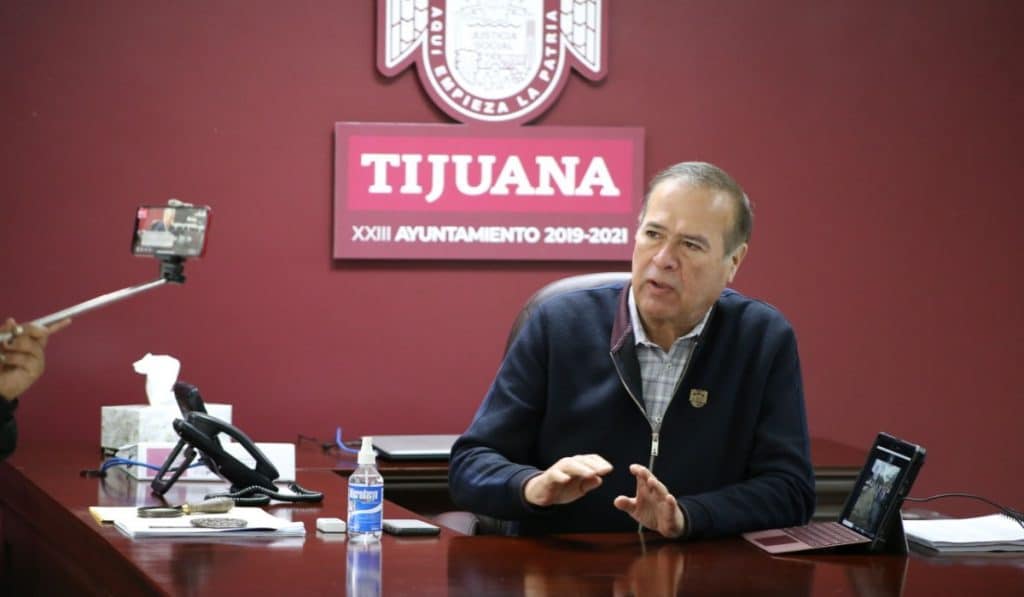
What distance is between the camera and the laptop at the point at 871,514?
2162 millimetres

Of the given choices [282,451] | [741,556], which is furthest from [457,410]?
→ [741,556]

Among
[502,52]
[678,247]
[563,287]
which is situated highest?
[502,52]

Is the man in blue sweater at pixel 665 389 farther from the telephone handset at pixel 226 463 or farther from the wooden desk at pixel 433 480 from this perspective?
the wooden desk at pixel 433 480

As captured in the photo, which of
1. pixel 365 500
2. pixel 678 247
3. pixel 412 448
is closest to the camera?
pixel 365 500

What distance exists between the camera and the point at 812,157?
3.99 metres

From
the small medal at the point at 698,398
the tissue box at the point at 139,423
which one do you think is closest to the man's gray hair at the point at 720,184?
the small medal at the point at 698,398

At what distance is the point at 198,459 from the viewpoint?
112 inches

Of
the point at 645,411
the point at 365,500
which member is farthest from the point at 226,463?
the point at 645,411

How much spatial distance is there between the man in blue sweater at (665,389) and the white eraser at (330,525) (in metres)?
0.28

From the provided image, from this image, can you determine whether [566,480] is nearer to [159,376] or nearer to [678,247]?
[678,247]

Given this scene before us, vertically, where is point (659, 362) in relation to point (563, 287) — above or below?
below

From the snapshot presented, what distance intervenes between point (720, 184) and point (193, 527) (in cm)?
110

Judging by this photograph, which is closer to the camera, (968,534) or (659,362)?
(968,534)

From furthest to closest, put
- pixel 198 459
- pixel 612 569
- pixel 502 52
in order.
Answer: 1. pixel 502 52
2. pixel 198 459
3. pixel 612 569
